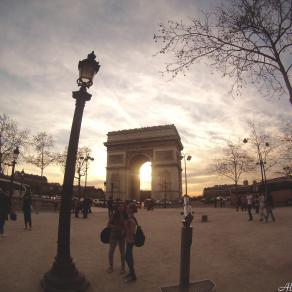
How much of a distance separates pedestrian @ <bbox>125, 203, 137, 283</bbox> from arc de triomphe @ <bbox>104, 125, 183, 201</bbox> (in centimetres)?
4806

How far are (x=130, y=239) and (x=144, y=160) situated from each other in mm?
57834

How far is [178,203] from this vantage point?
50.7 metres

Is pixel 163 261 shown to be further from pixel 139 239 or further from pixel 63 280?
pixel 63 280

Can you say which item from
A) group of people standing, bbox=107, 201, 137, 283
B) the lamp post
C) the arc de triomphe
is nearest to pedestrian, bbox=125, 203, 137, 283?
group of people standing, bbox=107, 201, 137, 283

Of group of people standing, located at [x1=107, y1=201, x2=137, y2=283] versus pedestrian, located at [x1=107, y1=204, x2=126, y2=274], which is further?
pedestrian, located at [x1=107, y1=204, x2=126, y2=274]

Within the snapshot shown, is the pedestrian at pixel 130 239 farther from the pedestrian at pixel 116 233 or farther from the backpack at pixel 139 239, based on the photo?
the pedestrian at pixel 116 233

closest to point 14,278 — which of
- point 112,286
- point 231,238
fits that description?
point 112,286

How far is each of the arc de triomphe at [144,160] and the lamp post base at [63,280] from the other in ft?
162

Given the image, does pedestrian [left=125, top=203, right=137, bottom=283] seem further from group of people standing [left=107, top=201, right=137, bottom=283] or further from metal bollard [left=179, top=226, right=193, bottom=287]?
metal bollard [left=179, top=226, right=193, bottom=287]

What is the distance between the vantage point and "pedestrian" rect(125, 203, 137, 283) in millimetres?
6477

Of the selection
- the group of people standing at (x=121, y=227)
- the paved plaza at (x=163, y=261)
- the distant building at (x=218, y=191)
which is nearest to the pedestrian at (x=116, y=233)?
the group of people standing at (x=121, y=227)

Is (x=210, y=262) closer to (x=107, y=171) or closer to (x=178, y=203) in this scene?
(x=178, y=203)

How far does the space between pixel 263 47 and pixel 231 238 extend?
6.89 metres

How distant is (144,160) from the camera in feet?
211
